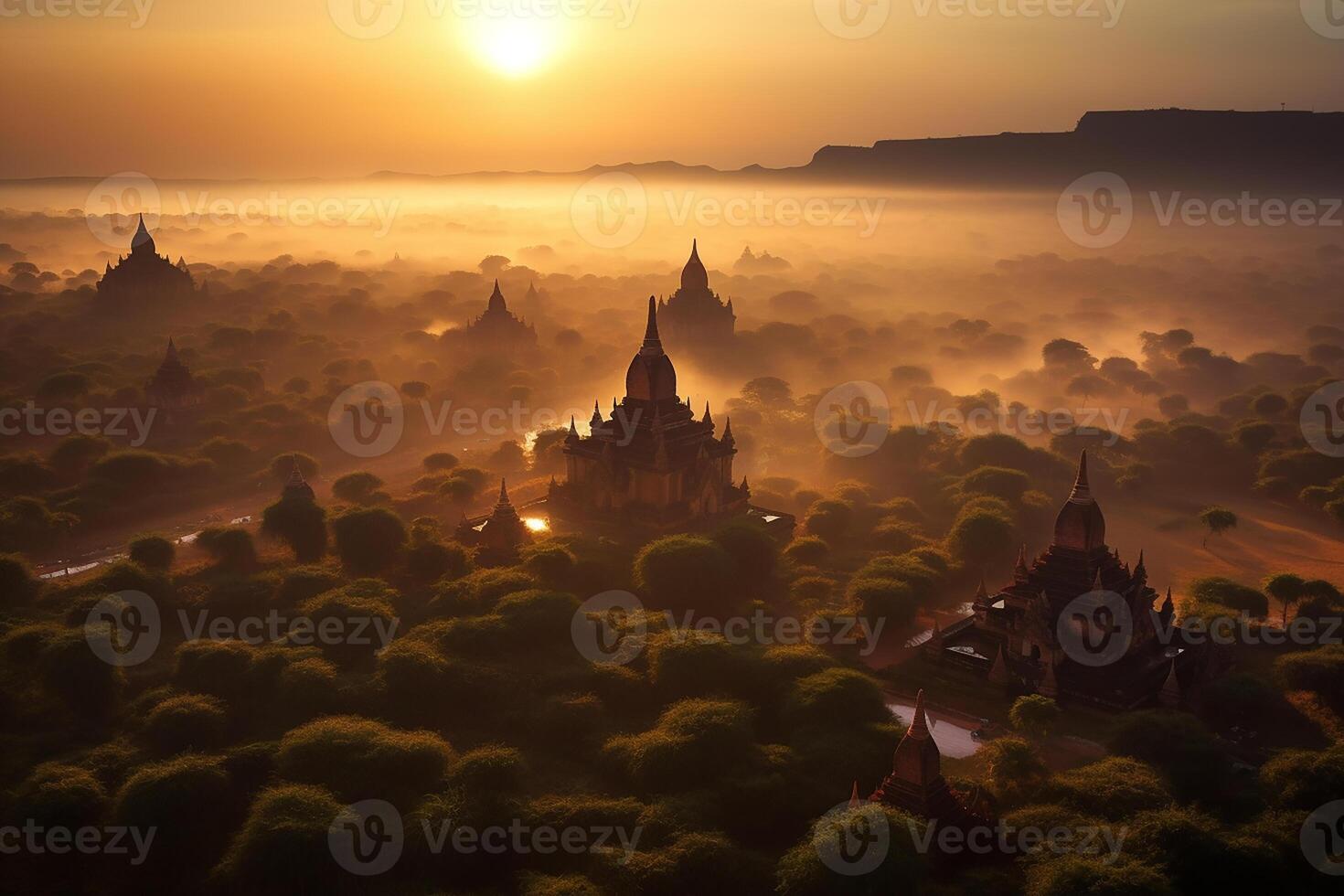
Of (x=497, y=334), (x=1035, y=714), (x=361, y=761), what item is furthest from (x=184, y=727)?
(x=497, y=334)

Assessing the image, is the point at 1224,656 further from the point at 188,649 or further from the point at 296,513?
the point at 296,513

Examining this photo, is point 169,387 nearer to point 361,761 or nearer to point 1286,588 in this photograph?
point 361,761

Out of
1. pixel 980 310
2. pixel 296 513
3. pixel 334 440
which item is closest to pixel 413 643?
pixel 296 513

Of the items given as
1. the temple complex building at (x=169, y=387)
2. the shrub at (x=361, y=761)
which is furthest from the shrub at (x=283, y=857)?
the temple complex building at (x=169, y=387)

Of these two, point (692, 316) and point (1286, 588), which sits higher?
point (692, 316)

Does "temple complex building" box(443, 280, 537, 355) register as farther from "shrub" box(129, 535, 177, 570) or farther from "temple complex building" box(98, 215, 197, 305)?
"shrub" box(129, 535, 177, 570)

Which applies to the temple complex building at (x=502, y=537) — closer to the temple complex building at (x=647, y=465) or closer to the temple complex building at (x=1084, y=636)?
the temple complex building at (x=647, y=465)
